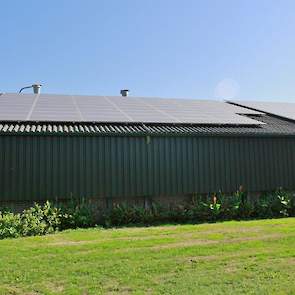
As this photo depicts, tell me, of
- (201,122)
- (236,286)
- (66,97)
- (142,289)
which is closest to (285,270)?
(236,286)

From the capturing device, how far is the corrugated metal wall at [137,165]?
1196cm

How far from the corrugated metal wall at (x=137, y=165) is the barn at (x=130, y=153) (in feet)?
0.10

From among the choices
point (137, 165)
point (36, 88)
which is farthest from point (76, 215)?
point (36, 88)

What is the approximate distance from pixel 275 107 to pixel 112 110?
32.2 ft

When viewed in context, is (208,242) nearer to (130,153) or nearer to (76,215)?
(76,215)

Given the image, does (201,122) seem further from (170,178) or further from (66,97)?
(66,97)

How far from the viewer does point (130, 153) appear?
1292cm

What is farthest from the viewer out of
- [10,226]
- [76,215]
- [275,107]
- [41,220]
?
[275,107]

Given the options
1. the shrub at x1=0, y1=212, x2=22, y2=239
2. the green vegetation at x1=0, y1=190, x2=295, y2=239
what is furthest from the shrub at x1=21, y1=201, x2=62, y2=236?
the shrub at x1=0, y1=212, x2=22, y2=239

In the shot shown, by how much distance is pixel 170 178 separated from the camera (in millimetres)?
13180

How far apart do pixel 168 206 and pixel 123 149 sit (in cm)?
234

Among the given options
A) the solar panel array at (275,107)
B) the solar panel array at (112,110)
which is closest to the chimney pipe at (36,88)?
the solar panel array at (112,110)

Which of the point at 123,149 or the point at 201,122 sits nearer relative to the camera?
the point at 123,149

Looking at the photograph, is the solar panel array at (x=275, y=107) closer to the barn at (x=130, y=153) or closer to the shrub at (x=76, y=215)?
the barn at (x=130, y=153)
